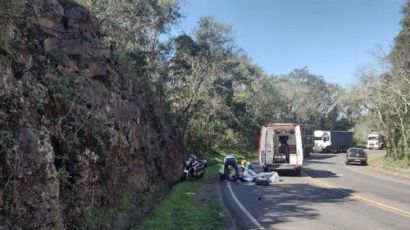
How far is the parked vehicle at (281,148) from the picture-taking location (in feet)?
A: 90.2

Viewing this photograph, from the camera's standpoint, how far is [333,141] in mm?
71938

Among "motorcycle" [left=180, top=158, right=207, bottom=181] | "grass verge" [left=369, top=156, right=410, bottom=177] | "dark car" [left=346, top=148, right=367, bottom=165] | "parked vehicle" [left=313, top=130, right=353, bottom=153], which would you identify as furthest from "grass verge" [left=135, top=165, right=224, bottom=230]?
"parked vehicle" [left=313, top=130, right=353, bottom=153]

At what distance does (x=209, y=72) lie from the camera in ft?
137

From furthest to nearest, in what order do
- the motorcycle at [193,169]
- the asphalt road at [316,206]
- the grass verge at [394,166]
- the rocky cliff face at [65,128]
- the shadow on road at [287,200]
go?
1. the grass verge at [394,166]
2. the motorcycle at [193,169]
3. the shadow on road at [287,200]
4. the asphalt road at [316,206]
5. the rocky cliff face at [65,128]

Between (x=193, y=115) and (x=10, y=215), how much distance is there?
3617 cm

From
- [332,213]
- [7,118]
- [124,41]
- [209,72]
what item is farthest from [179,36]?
[7,118]

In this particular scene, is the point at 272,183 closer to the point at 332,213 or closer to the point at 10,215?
the point at 332,213

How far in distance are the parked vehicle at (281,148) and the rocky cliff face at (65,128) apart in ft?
44.6

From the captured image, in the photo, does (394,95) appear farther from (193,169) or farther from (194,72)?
(193,169)

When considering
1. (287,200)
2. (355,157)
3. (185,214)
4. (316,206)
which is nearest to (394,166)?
(355,157)

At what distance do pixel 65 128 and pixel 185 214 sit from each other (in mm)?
5239

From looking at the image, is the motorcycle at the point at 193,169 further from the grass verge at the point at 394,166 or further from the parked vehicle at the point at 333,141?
the parked vehicle at the point at 333,141

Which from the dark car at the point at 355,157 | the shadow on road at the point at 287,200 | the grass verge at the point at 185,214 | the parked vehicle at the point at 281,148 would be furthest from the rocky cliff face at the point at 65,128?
the dark car at the point at 355,157

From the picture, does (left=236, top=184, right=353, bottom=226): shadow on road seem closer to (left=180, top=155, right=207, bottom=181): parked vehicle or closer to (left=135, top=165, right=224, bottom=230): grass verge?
(left=135, top=165, right=224, bottom=230): grass verge
